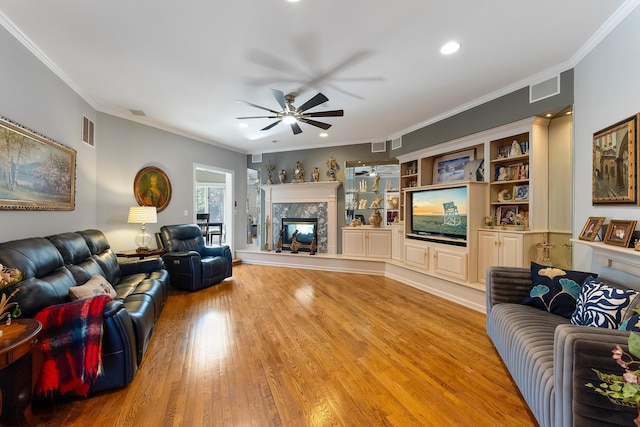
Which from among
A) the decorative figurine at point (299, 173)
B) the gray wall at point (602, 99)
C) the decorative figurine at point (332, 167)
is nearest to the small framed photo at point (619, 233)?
the gray wall at point (602, 99)

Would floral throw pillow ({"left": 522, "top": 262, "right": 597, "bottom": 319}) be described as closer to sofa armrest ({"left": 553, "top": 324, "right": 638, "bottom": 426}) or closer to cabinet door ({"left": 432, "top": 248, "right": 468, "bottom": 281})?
sofa armrest ({"left": 553, "top": 324, "right": 638, "bottom": 426})

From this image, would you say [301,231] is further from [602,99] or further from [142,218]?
[602,99]

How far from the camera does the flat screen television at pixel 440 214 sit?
395cm

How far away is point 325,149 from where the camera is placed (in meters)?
6.32

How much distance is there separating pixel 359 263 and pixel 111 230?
437 cm

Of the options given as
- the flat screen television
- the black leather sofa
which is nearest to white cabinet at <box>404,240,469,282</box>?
the flat screen television

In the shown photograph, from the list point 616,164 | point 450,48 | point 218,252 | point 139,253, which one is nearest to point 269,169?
point 218,252

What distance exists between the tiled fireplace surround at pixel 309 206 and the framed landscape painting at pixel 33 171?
12.7 feet

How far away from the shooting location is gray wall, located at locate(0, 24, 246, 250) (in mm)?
2414

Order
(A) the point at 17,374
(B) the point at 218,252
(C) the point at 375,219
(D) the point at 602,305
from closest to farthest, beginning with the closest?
(A) the point at 17,374
(D) the point at 602,305
(B) the point at 218,252
(C) the point at 375,219

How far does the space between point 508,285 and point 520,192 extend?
1.80 metres

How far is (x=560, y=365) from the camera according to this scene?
4.29ft

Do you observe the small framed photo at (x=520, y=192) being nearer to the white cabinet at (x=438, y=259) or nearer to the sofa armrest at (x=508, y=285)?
the white cabinet at (x=438, y=259)

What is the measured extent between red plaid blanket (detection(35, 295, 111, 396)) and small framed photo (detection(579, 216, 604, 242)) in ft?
12.7
